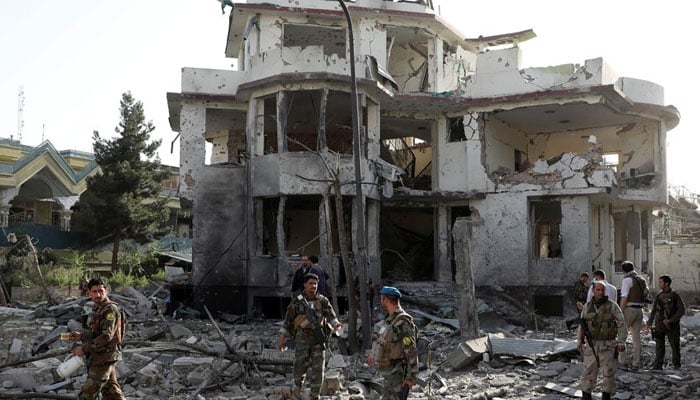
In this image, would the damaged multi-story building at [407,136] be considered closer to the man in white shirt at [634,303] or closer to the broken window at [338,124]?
the broken window at [338,124]

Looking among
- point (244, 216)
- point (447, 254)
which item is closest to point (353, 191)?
point (244, 216)

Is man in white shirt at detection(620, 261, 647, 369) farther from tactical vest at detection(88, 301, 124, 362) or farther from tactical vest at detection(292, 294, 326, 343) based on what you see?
tactical vest at detection(88, 301, 124, 362)

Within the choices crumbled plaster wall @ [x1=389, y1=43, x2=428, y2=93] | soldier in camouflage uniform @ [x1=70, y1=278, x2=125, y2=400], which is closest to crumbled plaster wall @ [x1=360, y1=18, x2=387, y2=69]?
crumbled plaster wall @ [x1=389, y1=43, x2=428, y2=93]

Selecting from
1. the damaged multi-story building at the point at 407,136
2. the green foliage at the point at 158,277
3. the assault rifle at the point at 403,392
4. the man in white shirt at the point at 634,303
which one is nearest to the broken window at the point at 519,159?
the damaged multi-story building at the point at 407,136

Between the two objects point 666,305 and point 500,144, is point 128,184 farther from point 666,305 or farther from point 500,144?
point 666,305

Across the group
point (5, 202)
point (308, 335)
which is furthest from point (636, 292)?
point (5, 202)

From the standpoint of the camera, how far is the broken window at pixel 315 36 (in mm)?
21953

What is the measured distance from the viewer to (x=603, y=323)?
820 centimetres

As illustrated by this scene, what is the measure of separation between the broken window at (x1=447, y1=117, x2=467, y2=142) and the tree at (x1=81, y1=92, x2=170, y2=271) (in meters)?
16.5

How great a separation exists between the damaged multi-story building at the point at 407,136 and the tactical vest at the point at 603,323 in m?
9.36

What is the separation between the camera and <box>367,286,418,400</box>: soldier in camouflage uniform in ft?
21.7

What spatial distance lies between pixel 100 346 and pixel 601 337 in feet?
18.8

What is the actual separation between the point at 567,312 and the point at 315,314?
14.1 meters

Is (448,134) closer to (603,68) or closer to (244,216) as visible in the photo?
(603,68)
